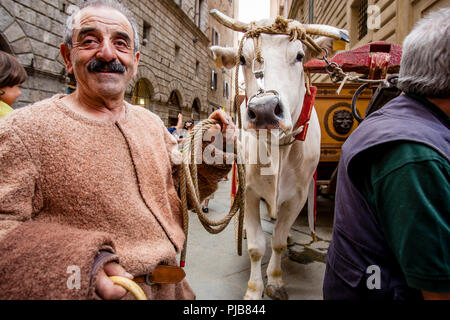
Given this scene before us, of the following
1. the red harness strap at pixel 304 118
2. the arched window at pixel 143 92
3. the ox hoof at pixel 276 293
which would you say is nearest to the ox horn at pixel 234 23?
the red harness strap at pixel 304 118

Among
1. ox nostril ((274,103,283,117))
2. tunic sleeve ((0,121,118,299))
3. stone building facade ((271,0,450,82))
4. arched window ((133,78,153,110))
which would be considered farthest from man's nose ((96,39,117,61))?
arched window ((133,78,153,110))

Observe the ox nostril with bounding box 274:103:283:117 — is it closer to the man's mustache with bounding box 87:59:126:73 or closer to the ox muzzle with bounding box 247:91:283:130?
the ox muzzle with bounding box 247:91:283:130

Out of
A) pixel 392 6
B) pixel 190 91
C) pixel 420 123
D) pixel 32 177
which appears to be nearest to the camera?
pixel 32 177

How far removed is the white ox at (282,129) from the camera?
5.18 ft

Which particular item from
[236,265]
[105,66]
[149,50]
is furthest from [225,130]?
[149,50]

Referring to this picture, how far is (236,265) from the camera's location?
2.97m

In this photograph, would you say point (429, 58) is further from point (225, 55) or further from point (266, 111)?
point (225, 55)

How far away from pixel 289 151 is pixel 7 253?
196cm

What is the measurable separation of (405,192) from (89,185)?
1.11m

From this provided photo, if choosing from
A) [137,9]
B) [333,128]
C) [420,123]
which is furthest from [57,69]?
[420,123]

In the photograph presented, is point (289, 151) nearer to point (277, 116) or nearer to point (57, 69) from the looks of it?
point (277, 116)

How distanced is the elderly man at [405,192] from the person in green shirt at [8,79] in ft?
7.33

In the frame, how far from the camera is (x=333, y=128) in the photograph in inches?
151

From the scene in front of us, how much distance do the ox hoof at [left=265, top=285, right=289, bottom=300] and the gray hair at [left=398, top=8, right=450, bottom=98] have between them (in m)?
2.08
